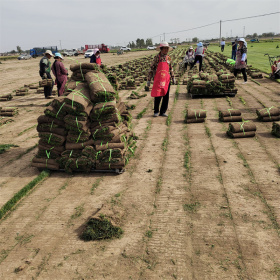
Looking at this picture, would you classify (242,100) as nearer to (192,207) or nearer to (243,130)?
(243,130)

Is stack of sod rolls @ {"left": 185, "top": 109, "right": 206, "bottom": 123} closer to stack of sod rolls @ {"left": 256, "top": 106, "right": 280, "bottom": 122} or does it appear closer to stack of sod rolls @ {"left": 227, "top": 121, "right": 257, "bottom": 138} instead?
stack of sod rolls @ {"left": 227, "top": 121, "right": 257, "bottom": 138}

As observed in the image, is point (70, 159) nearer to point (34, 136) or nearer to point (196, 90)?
point (34, 136)

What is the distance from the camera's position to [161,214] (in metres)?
4.07

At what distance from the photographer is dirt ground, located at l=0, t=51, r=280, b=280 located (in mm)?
3121

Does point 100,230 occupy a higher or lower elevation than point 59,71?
lower

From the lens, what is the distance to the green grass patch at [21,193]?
4.38 meters

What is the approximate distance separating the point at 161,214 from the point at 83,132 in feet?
8.62

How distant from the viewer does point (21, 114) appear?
34.9 feet

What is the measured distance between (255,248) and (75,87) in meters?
4.90

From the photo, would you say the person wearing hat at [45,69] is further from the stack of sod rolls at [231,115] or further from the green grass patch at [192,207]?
the green grass patch at [192,207]

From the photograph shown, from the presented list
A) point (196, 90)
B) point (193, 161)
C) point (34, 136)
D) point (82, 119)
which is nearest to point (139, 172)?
point (193, 161)

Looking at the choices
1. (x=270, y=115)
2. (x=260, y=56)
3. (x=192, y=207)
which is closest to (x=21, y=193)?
(x=192, y=207)

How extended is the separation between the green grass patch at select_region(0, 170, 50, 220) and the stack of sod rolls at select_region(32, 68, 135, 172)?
0.26 meters

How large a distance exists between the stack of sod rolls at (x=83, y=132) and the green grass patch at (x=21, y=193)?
263 millimetres
